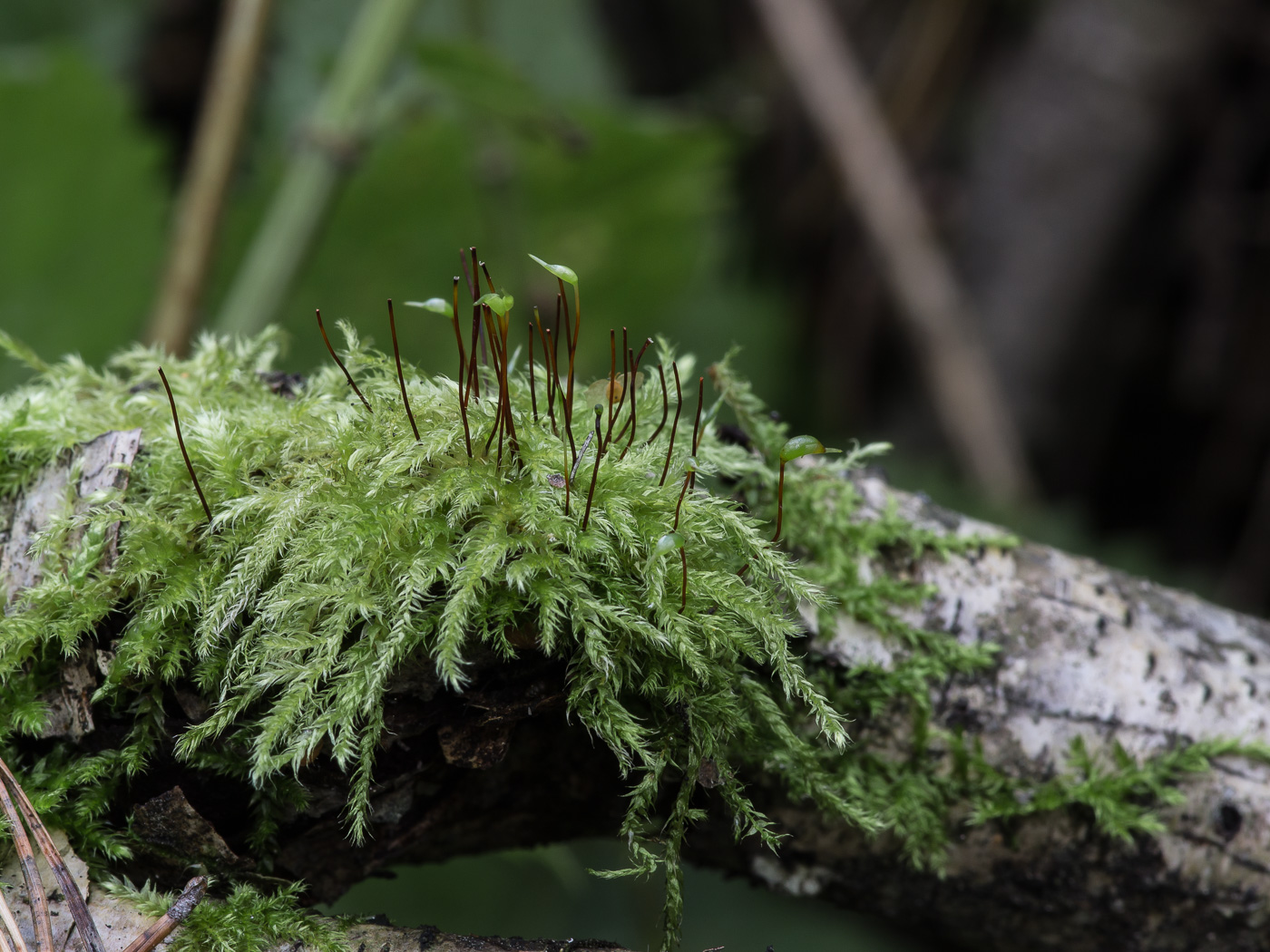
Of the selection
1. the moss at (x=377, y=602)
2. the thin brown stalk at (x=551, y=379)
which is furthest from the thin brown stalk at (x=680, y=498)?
the thin brown stalk at (x=551, y=379)

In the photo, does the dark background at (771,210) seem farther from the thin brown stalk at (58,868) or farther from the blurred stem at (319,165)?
the thin brown stalk at (58,868)

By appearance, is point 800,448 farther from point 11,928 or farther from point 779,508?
point 11,928

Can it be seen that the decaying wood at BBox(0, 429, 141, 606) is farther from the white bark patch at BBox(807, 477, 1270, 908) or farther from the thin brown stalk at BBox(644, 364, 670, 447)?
the white bark patch at BBox(807, 477, 1270, 908)

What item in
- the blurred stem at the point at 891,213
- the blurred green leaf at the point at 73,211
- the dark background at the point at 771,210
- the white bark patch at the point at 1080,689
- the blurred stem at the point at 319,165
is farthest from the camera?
the blurred stem at the point at 891,213

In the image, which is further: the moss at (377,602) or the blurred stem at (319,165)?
the blurred stem at (319,165)

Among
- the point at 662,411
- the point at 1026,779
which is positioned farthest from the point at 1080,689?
the point at 662,411

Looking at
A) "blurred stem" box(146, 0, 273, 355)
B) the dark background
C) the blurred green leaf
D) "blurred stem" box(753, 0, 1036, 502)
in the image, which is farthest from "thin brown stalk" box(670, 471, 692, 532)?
"blurred stem" box(753, 0, 1036, 502)

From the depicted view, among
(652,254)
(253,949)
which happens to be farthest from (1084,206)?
(253,949)
